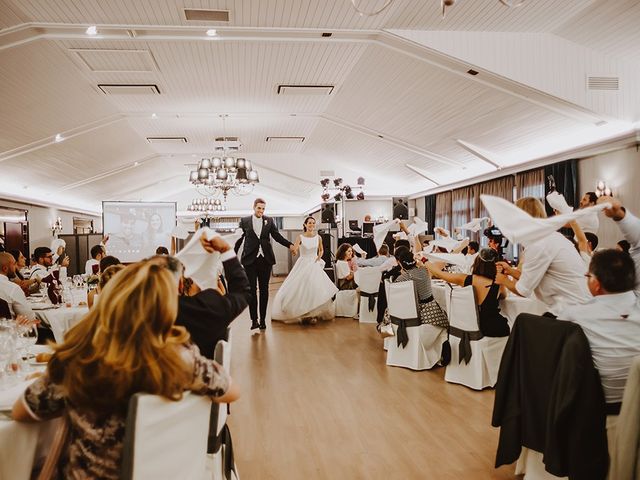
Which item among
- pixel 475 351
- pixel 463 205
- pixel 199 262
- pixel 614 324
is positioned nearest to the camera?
pixel 614 324

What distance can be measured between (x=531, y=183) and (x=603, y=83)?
154 inches

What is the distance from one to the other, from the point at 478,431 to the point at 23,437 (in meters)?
2.68

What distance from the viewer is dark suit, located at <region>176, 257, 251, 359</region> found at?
192cm

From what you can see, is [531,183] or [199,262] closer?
[199,262]

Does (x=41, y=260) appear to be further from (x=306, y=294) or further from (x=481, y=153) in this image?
(x=481, y=153)

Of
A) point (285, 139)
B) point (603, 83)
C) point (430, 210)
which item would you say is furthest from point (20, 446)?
point (430, 210)

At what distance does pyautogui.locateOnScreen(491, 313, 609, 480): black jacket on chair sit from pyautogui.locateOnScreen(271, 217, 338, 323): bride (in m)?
4.84

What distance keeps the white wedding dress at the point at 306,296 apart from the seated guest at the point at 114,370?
586cm

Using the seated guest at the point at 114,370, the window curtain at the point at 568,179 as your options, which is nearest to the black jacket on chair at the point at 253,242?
the seated guest at the point at 114,370

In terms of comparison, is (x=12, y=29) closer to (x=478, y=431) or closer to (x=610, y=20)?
(x=478, y=431)

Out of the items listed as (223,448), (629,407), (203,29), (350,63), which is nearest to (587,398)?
(629,407)

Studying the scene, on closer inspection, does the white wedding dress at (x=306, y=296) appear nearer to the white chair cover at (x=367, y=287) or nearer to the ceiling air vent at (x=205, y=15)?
the white chair cover at (x=367, y=287)

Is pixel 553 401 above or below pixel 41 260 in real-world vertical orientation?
below

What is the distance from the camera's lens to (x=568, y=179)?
31.8ft
